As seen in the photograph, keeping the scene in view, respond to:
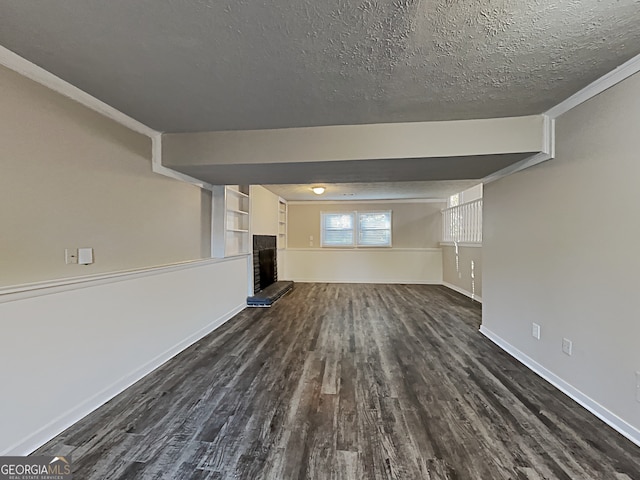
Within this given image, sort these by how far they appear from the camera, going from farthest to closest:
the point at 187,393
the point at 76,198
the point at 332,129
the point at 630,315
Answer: the point at 332,129 → the point at 187,393 → the point at 76,198 → the point at 630,315

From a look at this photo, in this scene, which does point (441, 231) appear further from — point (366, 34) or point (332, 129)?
point (366, 34)

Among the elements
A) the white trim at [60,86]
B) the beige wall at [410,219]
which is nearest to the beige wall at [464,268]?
the beige wall at [410,219]

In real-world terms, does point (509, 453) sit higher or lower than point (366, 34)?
lower

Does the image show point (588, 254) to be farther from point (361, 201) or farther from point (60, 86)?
point (361, 201)

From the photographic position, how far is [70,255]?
2.15 m

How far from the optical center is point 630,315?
1.88m

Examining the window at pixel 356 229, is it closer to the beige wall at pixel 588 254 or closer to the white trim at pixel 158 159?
the beige wall at pixel 588 254

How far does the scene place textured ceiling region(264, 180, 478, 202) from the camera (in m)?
6.00

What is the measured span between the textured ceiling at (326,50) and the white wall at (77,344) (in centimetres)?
136

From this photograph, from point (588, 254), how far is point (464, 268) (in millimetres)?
4671

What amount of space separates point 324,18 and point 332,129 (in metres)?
1.40

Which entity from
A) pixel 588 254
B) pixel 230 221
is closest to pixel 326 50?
pixel 588 254

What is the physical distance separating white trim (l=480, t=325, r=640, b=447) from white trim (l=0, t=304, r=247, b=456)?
11.0 feet

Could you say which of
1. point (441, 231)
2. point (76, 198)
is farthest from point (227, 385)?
point (441, 231)
